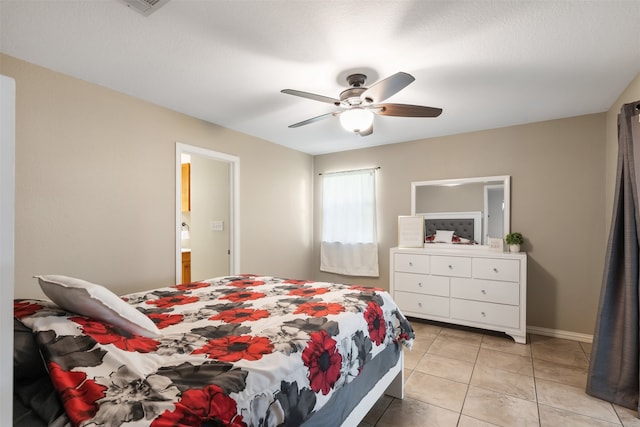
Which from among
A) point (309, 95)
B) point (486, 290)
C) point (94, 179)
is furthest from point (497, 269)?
point (94, 179)

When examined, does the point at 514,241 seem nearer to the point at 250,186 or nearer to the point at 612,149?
Result: the point at 612,149

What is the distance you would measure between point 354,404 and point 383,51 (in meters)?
2.10

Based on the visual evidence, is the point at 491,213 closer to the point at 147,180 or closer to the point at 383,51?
the point at 383,51

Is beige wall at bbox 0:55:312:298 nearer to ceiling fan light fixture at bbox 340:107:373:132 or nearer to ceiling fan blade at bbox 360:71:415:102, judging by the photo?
ceiling fan light fixture at bbox 340:107:373:132

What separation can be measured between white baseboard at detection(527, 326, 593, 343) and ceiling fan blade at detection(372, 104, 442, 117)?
2785 millimetres

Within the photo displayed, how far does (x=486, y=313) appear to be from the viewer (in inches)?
130

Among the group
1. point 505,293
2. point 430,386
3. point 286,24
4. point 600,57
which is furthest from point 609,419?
point 286,24

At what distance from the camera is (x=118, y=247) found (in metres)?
2.60

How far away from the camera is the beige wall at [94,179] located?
6.92 ft

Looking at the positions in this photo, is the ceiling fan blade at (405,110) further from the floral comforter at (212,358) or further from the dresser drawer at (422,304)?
the dresser drawer at (422,304)

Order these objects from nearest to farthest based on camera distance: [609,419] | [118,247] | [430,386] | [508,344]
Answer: [609,419]
[430,386]
[118,247]
[508,344]

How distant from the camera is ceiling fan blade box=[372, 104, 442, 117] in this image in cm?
224

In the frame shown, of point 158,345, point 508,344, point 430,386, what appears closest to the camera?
point 158,345

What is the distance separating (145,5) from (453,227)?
3.68 metres
